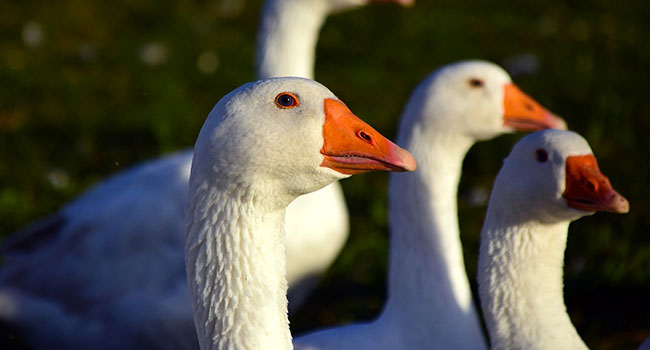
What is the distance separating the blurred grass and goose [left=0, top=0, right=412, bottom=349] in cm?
83

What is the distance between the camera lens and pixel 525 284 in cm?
324

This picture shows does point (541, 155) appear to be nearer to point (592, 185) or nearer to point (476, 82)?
point (592, 185)

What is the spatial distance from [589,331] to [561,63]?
4436mm

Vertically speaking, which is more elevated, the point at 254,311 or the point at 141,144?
the point at 141,144

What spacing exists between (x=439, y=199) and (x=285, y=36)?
151cm

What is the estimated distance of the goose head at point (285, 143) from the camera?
7.82ft

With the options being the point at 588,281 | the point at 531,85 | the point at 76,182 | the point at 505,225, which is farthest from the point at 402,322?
the point at 531,85

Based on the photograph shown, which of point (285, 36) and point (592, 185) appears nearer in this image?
point (592, 185)

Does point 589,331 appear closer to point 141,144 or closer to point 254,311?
point 254,311

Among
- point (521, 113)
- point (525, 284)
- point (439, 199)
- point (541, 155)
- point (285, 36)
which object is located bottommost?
point (525, 284)

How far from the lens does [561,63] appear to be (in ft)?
27.5

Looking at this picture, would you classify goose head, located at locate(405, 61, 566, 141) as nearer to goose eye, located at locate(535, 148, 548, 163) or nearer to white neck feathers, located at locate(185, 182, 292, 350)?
goose eye, located at locate(535, 148, 548, 163)

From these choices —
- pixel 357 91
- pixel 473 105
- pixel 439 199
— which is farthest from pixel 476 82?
pixel 357 91

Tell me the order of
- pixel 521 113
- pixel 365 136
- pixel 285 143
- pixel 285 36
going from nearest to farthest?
1. pixel 285 143
2. pixel 365 136
3. pixel 521 113
4. pixel 285 36
